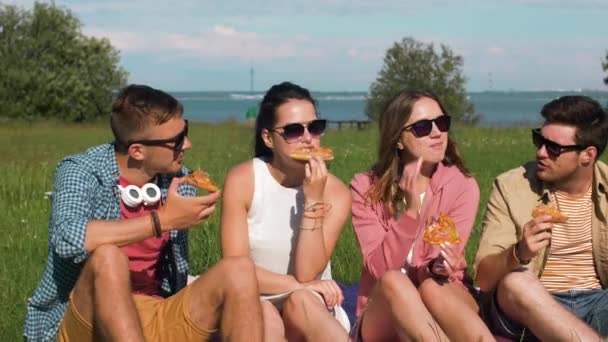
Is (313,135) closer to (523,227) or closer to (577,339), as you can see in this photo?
(523,227)

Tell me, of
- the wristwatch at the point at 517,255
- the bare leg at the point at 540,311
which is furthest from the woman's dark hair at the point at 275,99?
the bare leg at the point at 540,311

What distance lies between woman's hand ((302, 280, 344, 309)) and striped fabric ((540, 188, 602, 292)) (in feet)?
4.12

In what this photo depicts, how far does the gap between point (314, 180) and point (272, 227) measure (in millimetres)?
448

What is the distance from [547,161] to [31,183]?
31.1ft

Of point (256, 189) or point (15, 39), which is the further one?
point (15, 39)

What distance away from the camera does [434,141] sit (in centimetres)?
520

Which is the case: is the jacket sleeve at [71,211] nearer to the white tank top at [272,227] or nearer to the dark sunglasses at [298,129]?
the white tank top at [272,227]

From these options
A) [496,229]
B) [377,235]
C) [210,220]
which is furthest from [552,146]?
[210,220]

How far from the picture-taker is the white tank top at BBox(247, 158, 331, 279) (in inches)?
203

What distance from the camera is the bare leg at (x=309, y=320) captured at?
4.64 metres

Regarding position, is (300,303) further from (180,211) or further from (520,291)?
(520,291)

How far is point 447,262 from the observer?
4.72 meters

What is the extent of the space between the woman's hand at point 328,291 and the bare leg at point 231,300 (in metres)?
0.53

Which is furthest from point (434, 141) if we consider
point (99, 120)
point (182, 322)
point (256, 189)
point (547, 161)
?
point (99, 120)
